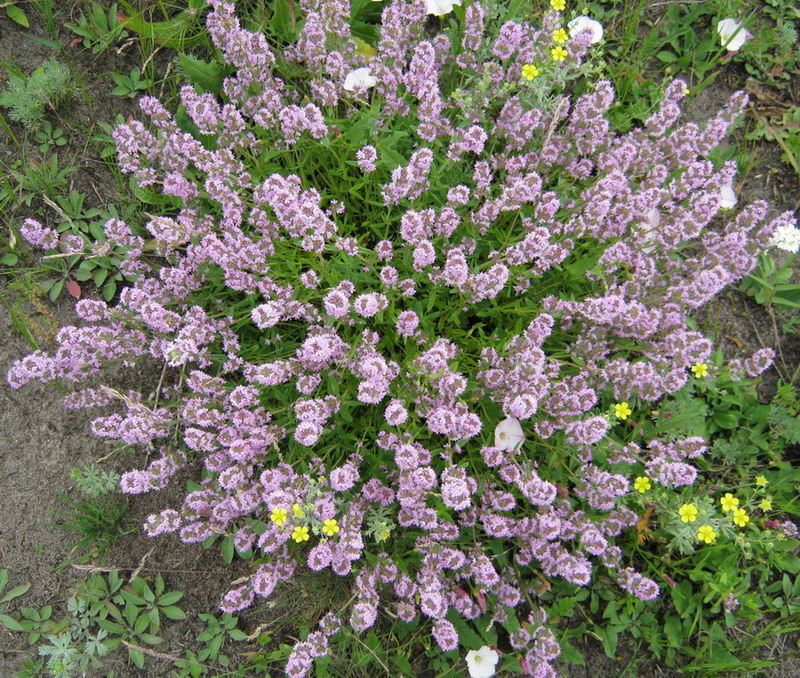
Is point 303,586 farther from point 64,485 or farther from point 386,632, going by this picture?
point 64,485

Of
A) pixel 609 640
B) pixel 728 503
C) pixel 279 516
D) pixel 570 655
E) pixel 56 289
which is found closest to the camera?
pixel 279 516

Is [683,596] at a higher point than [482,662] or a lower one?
higher

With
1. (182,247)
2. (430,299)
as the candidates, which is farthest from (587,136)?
(182,247)

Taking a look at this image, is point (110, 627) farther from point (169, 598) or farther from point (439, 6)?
point (439, 6)

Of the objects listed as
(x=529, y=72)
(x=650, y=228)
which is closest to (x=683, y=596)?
(x=650, y=228)

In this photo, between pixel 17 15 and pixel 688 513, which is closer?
pixel 688 513

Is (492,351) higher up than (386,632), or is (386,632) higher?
(492,351)

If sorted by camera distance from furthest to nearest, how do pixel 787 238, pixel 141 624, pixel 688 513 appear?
pixel 787 238 → pixel 141 624 → pixel 688 513
